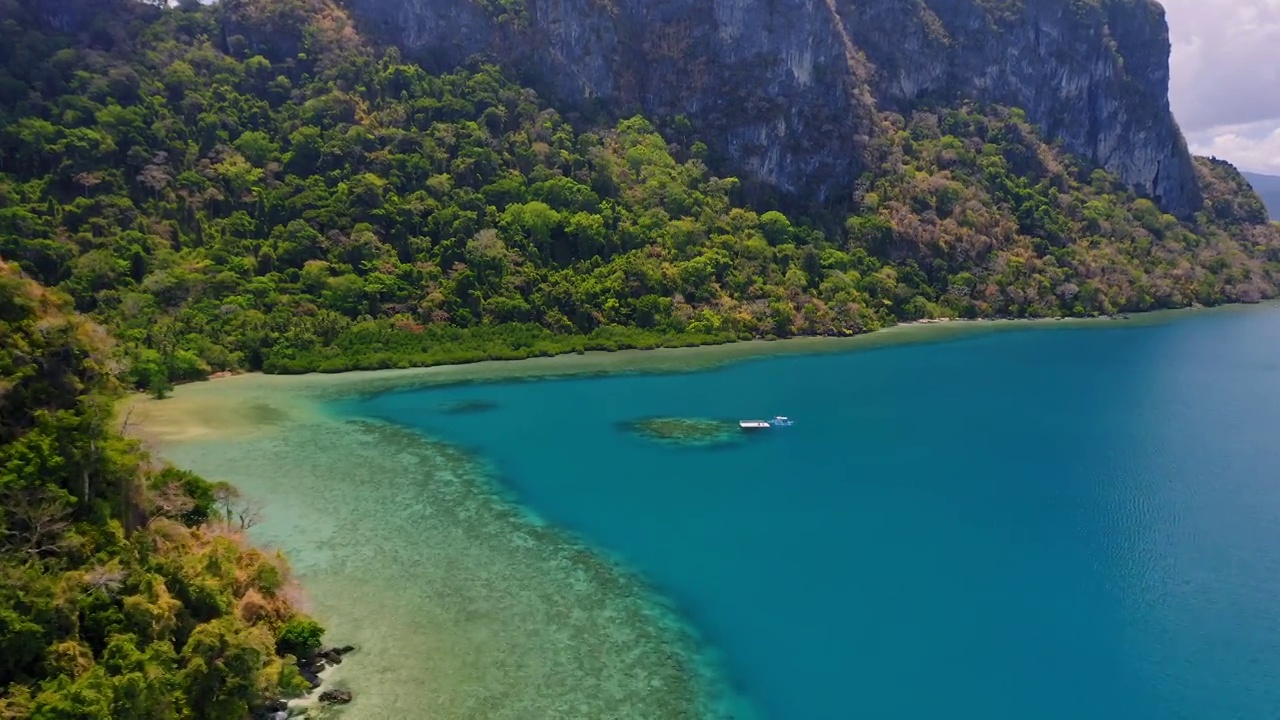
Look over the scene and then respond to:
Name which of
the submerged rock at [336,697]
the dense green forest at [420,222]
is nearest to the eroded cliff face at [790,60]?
the dense green forest at [420,222]

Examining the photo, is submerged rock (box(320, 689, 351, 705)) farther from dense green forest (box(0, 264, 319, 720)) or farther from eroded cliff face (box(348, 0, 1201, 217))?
eroded cliff face (box(348, 0, 1201, 217))

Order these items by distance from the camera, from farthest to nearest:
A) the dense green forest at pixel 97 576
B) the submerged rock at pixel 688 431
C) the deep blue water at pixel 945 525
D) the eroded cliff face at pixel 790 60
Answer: the eroded cliff face at pixel 790 60 → the submerged rock at pixel 688 431 → the deep blue water at pixel 945 525 → the dense green forest at pixel 97 576

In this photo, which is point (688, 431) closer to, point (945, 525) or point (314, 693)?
point (945, 525)

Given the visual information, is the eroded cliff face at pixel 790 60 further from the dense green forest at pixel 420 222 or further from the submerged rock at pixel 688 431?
the submerged rock at pixel 688 431

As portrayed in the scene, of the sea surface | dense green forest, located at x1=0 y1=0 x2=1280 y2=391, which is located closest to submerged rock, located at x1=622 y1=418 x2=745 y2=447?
the sea surface

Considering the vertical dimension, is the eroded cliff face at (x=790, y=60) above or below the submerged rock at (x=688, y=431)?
above

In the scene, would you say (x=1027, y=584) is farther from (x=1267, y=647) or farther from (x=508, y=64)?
(x=508, y=64)
